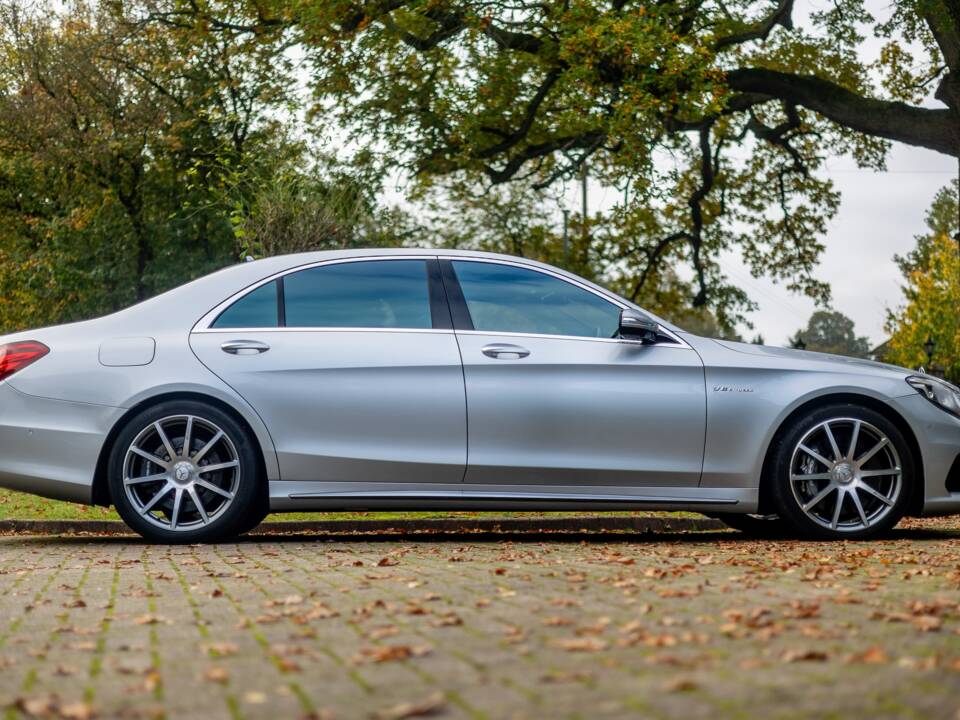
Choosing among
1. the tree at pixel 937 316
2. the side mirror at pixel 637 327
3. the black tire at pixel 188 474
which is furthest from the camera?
the tree at pixel 937 316

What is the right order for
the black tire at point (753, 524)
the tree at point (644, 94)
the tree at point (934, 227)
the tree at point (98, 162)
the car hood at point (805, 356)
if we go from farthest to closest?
the tree at point (934, 227)
the tree at point (98, 162)
the tree at point (644, 94)
the black tire at point (753, 524)
the car hood at point (805, 356)

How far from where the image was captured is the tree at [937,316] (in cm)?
5691

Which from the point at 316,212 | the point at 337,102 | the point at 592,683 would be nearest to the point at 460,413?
the point at 592,683

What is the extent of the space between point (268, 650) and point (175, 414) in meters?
3.34

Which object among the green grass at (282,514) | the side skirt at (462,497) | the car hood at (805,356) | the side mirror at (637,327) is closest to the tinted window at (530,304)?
the side mirror at (637,327)

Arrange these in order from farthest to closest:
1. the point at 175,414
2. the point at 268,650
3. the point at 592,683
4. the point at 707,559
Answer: the point at 175,414, the point at 707,559, the point at 268,650, the point at 592,683

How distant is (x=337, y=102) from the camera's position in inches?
758

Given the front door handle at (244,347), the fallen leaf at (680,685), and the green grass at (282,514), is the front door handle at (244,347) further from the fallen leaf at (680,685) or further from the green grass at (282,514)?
the fallen leaf at (680,685)

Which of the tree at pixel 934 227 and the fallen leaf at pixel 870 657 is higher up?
the tree at pixel 934 227

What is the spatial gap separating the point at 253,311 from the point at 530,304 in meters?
1.58

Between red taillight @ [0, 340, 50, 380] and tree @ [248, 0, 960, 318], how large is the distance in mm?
10102

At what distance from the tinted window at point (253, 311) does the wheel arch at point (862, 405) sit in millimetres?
2928

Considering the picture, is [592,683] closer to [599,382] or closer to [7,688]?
[7,688]

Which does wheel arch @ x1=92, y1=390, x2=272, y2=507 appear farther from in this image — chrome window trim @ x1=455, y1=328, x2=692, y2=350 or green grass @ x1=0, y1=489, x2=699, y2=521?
green grass @ x1=0, y1=489, x2=699, y2=521
